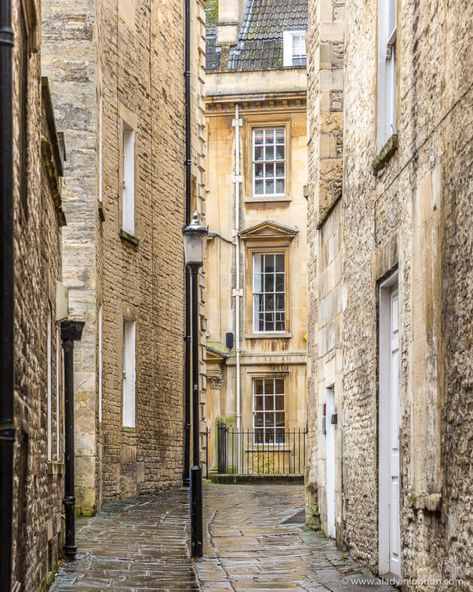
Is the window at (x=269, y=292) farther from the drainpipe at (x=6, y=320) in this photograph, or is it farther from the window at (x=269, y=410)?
the drainpipe at (x=6, y=320)

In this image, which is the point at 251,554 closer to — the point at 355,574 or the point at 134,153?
the point at 355,574

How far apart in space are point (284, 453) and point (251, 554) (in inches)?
827

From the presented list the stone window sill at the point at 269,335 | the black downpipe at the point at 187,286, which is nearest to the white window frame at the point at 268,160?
the stone window sill at the point at 269,335

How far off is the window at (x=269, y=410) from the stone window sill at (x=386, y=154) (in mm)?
23608

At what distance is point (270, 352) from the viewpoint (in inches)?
1405

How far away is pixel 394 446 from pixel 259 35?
89.6 ft

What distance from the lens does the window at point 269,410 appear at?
35.3 meters

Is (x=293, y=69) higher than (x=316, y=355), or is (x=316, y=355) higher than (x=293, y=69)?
(x=293, y=69)

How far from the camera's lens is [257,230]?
36.3 metres

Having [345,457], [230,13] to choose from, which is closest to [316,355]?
A: [345,457]


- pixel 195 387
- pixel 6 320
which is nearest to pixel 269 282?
pixel 195 387

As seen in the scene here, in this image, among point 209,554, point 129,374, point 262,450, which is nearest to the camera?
point 209,554

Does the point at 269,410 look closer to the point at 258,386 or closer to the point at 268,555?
the point at 258,386

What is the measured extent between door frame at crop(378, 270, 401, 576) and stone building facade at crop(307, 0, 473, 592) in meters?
0.01
